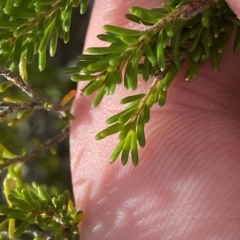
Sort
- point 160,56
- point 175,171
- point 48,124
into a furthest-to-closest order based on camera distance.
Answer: point 48,124 → point 175,171 → point 160,56

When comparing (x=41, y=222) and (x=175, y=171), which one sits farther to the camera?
(x=175, y=171)

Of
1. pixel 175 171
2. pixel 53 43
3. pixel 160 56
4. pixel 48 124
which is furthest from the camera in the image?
pixel 48 124

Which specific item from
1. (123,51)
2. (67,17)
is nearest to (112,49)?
(123,51)

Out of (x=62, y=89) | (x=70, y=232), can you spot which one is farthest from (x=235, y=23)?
(x=62, y=89)

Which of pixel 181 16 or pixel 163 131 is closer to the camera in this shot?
pixel 181 16

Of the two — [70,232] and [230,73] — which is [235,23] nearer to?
[230,73]

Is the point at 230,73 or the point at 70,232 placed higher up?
the point at 230,73

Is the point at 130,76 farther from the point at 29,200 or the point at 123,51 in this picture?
the point at 29,200
